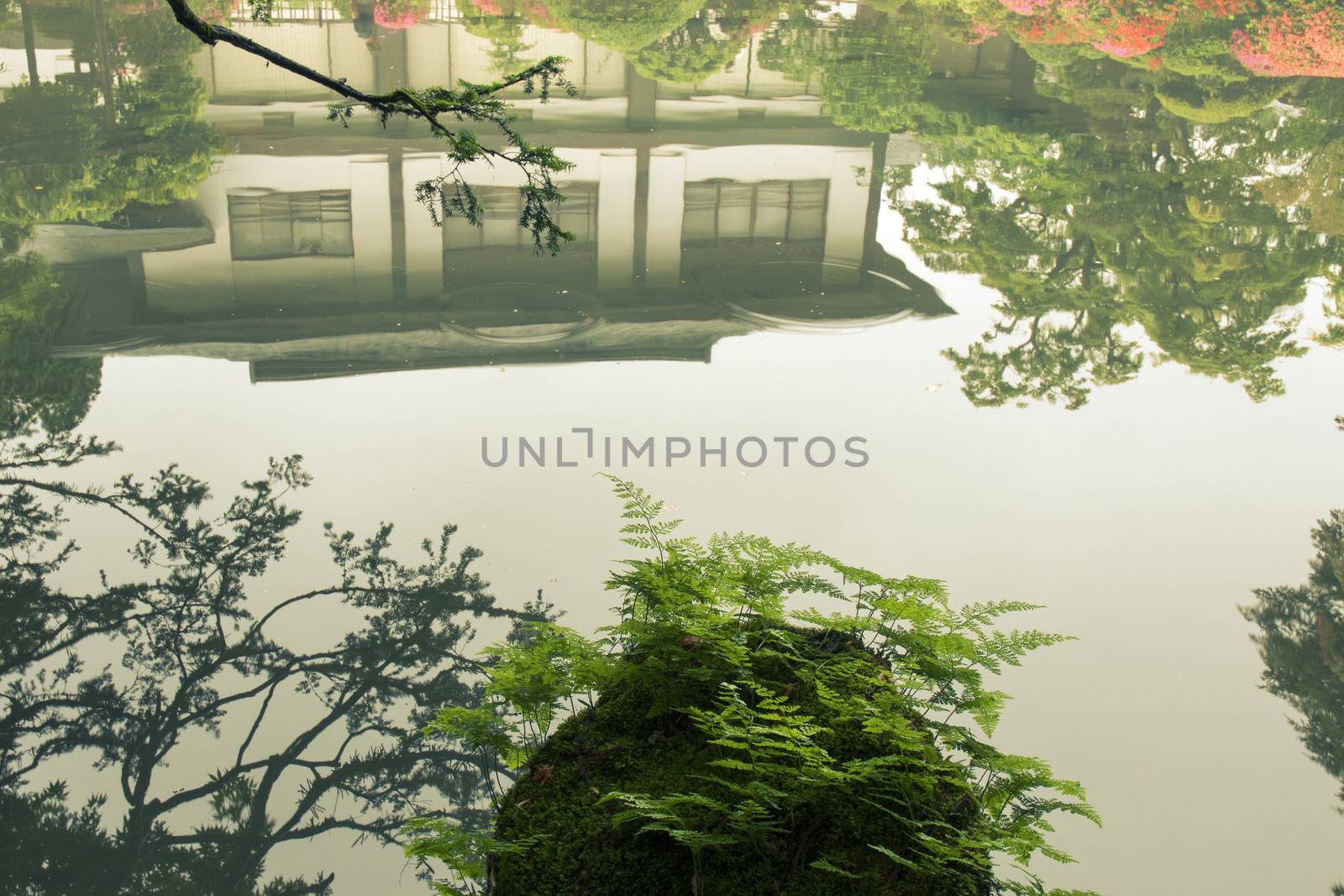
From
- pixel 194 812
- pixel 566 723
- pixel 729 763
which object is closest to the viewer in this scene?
pixel 729 763

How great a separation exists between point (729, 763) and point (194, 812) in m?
2.52

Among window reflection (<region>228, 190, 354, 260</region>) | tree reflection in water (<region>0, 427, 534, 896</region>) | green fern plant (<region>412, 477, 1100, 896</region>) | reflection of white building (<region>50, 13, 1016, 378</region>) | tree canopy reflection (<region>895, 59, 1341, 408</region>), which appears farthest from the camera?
window reflection (<region>228, 190, 354, 260</region>)

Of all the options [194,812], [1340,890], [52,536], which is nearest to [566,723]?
[194,812]

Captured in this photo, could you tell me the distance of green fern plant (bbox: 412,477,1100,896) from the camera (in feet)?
10.8

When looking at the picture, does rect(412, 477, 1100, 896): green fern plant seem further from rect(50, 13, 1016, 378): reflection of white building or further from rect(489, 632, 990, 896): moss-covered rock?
rect(50, 13, 1016, 378): reflection of white building

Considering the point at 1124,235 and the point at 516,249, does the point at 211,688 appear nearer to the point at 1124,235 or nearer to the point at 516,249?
the point at 516,249

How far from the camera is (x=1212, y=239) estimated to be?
1184 cm

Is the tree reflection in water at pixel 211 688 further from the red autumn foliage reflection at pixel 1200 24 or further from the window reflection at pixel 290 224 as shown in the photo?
the red autumn foliage reflection at pixel 1200 24

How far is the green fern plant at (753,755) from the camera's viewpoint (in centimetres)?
329

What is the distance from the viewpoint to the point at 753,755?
326cm

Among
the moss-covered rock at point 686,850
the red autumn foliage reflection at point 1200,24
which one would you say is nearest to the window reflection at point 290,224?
the moss-covered rock at point 686,850

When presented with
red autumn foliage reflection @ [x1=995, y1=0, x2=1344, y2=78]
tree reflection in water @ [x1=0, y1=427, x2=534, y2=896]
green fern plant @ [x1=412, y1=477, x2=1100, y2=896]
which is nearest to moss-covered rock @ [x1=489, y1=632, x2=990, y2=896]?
green fern plant @ [x1=412, y1=477, x2=1100, y2=896]

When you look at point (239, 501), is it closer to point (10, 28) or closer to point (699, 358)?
point (699, 358)

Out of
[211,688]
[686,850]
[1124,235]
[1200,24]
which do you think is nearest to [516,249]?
[1124,235]
